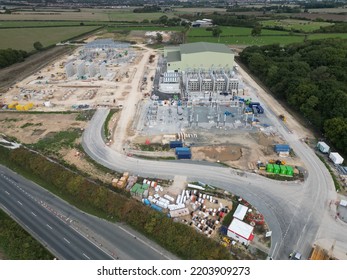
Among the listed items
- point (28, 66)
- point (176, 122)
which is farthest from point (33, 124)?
point (28, 66)

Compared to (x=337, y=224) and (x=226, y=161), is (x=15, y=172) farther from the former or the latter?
(x=337, y=224)

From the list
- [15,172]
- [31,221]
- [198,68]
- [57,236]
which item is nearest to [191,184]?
[57,236]

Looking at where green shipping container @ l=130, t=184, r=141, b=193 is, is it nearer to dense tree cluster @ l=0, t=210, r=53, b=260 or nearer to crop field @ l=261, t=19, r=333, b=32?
dense tree cluster @ l=0, t=210, r=53, b=260

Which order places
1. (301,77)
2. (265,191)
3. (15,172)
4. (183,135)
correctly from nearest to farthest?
(265,191)
(15,172)
(183,135)
(301,77)

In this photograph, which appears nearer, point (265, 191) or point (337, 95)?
point (265, 191)

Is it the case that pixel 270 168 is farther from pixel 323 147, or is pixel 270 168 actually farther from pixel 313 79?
pixel 313 79

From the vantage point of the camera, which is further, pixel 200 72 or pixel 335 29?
pixel 335 29

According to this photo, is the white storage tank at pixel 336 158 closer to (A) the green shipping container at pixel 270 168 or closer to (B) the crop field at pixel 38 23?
(A) the green shipping container at pixel 270 168

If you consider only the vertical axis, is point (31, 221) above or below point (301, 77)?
below
